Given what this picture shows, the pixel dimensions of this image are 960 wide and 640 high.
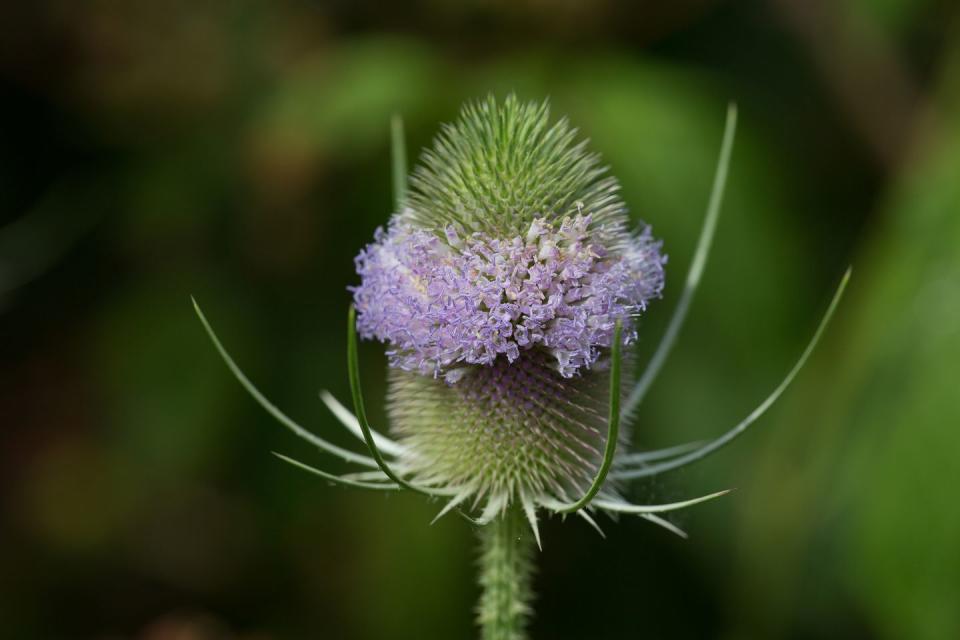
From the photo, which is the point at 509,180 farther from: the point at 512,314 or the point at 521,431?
the point at 521,431

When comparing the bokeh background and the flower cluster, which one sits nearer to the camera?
the flower cluster

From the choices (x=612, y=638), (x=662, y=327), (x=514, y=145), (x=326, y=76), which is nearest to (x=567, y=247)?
(x=514, y=145)

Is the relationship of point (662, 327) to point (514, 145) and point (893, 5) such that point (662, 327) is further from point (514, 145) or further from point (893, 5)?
point (514, 145)

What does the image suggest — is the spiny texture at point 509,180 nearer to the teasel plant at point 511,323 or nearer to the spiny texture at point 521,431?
the teasel plant at point 511,323

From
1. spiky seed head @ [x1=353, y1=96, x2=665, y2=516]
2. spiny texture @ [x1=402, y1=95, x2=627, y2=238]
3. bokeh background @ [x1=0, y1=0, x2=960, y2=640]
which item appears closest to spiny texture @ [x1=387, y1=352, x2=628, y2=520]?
spiky seed head @ [x1=353, y1=96, x2=665, y2=516]

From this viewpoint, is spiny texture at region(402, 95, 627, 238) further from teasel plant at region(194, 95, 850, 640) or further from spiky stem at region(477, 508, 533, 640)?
spiky stem at region(477, 508, 533, 640)

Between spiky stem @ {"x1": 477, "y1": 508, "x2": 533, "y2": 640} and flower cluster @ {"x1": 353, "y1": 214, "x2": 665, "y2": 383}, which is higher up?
flower cluster @ {"x1": 353, "y1": 214, "x2": 665, "y2": 383}

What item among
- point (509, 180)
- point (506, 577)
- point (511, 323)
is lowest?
point (506, 577)

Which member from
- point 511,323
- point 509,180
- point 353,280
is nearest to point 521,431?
point 511,323
